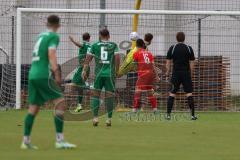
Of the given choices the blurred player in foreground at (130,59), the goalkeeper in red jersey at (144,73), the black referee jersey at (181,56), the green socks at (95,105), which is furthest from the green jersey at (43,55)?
the blurred player in foreground at (130,59)

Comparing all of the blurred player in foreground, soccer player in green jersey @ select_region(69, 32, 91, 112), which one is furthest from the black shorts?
soccer player in green jersey @ select_region(69, 32, 91, 112)

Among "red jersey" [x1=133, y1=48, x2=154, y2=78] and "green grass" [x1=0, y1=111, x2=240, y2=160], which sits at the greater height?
"red jersey" [x1=133, y1=48, x2=154, y2=78]

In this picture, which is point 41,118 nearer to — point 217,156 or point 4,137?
point 4,137

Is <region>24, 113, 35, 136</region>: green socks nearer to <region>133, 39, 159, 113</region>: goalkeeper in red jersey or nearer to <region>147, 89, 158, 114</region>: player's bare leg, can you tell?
<region>133, 39, 159, 113</region>: goalkeeper in red jersey

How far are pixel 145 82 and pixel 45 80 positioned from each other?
794 cm

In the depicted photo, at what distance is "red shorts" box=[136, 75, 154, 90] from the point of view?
19188 millimetres

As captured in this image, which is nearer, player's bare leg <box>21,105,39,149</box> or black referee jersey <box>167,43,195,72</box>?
player's bare leg <box>21,105,39,149</box>

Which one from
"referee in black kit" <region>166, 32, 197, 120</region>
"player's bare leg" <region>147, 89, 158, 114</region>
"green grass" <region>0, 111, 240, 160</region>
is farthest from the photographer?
"player's bare leg" <region>147, 89, 158, 114</region>

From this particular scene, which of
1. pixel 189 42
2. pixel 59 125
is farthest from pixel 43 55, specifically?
pixel 189 42

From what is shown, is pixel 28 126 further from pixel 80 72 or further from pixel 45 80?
pixel 80 72

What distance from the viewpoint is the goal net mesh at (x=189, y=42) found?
21.7m

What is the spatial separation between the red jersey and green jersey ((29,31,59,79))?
24.2ft

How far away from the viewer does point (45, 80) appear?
1149cm

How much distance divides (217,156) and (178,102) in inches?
429
